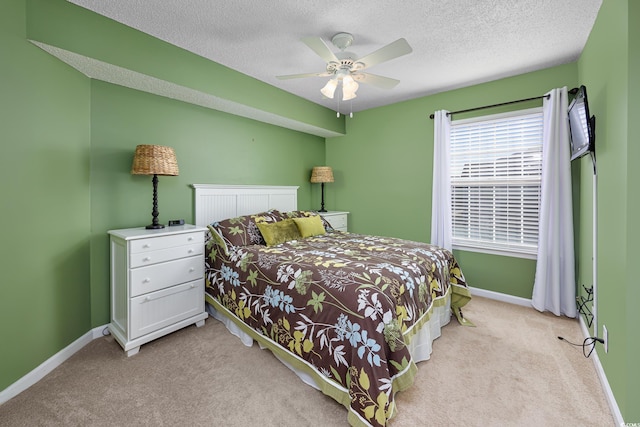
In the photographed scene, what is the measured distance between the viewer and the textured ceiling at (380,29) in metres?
1.95

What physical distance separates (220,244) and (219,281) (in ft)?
1.16

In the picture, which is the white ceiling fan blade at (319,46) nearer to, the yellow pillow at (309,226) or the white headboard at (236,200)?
the yellow pillow at (309,226)

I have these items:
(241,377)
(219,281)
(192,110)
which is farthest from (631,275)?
(192,110)

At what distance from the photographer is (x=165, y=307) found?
2.33 m

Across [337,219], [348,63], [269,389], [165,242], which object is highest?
[348,63]

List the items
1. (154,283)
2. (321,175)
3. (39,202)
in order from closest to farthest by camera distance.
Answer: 1. (39,202)
2. (154,283)
3. (321,175)

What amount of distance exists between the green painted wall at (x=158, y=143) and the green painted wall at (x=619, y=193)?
11.1ft

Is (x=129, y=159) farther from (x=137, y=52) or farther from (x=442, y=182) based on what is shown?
(x=442, y=182)

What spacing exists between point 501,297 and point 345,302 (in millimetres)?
2644

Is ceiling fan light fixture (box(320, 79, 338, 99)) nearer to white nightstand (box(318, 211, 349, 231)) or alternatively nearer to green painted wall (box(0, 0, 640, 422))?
green painted wall (box(0, 0, 640, 422))

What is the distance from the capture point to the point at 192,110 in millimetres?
3039

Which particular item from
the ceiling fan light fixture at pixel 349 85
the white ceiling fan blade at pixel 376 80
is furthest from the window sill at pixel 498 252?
the ceiling fan light fixture at pixel 349 85

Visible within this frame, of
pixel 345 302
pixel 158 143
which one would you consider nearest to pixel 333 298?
pixel 345 302

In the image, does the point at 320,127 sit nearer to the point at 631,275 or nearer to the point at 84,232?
the point at 84,232
